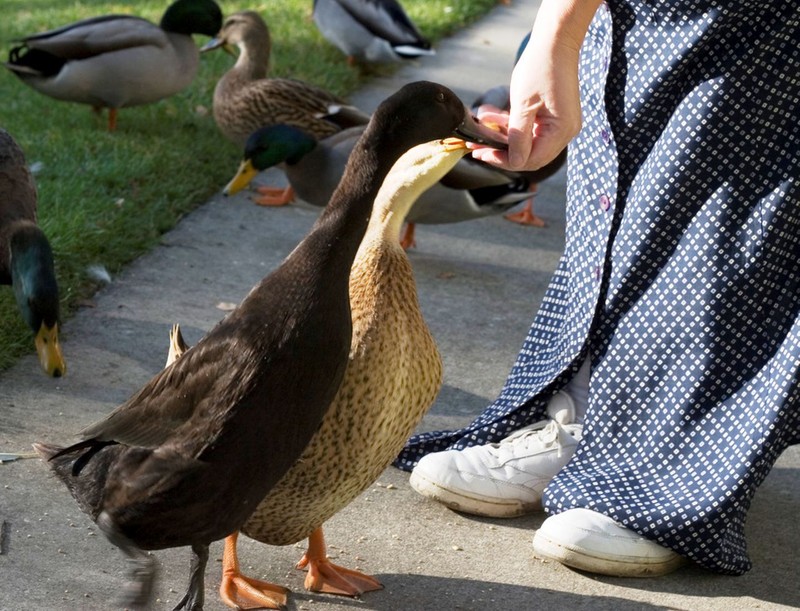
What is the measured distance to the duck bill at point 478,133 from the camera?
2.72m

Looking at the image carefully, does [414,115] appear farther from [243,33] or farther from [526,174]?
[243,33]

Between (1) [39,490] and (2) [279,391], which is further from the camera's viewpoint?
(1) [39,490]

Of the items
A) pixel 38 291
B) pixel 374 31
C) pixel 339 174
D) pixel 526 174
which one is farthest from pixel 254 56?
pixel 38 291

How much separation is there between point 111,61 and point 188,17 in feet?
2.29

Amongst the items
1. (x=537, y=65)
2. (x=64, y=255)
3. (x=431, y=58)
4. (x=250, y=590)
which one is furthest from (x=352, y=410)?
(x=431, y=58)

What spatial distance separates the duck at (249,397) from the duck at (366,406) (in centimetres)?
21

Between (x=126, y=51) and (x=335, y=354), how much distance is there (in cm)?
476

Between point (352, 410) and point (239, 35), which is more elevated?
point (352, 410)

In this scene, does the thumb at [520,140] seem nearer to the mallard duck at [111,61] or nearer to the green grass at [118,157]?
the green grass at [118,157]

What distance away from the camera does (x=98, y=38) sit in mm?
6906

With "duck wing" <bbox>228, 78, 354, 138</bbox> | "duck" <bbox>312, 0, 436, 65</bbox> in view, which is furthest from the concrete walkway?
"duck" <bbox>312, 0, 436, 65</bbox>

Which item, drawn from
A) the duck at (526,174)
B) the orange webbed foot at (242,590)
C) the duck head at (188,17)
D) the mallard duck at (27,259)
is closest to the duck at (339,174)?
the duck at (526,174)

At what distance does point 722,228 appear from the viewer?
3197 millimetres

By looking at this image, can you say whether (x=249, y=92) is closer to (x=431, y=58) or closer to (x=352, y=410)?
(x=431, y=58)
